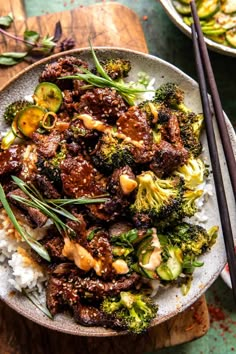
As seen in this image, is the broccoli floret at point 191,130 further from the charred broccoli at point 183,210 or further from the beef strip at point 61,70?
the beef strip at point 61,70

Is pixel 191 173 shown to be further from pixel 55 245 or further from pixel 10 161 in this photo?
pixel 10 161

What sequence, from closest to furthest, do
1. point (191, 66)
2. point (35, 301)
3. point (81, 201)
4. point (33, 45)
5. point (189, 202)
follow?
point (81, 201) → point (189, 202) → point (35, 301) → point (33, 45) → point (191, 66)

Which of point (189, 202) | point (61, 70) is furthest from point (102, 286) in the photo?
point (61, 70)

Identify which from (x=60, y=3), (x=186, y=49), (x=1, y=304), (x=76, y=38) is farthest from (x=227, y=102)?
(x=1, y=304)


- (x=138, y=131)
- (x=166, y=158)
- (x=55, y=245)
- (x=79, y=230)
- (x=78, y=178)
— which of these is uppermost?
(x=138, y=131)

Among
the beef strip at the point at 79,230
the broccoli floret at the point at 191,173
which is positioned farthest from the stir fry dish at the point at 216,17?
the beef strip at the point at 79,230

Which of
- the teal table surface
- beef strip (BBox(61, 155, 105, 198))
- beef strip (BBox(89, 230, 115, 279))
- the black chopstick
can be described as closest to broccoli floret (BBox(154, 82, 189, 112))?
the black chopstick
